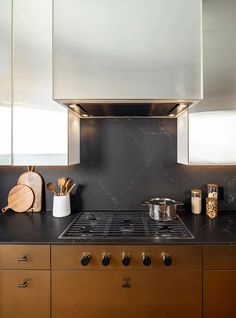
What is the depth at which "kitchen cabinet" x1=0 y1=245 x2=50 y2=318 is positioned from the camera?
44.7 inches

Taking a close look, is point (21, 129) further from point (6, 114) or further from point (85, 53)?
Answer: point (85, 53)

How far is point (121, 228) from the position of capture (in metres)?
1.35

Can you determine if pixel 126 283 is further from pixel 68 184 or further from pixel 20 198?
pixel 20 198

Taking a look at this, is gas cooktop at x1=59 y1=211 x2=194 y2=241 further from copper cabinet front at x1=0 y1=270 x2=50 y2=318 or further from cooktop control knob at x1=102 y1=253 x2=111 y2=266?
copper cabinet front at x1=0 y1=270 x2=50 y2=318

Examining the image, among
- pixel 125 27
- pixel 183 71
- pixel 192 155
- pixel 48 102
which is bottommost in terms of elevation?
pixel 192 155

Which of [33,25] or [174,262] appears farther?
[33,25]

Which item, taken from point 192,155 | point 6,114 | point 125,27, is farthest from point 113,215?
point 125,27

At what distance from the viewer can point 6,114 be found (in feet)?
4.53

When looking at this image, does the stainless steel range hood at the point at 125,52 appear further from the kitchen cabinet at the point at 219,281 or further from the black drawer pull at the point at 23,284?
the black drawer pull at the point at 23,284

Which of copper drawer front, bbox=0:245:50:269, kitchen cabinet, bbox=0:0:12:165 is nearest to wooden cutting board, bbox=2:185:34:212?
kitchen cabinet, bbox=0:0:12:165

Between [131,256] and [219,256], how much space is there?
443 millimetres

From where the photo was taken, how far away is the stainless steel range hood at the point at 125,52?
115 cm

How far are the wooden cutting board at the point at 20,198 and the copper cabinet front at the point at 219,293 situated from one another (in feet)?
4.22

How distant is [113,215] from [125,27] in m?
1.21
